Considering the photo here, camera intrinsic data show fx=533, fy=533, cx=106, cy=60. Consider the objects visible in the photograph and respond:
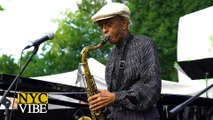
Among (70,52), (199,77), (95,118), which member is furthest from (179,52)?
(70,52)

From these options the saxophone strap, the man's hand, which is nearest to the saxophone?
the saxophone strap

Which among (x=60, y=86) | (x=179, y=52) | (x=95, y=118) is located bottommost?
(x=95, y=118)

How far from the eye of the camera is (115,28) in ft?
15.7

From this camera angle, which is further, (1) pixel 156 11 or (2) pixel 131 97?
(1) pixel 156 11

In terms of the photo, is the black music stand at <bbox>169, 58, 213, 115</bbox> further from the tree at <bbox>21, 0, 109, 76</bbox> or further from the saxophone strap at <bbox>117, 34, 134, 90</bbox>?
the tree at <bbox>21, 0, 109, 76</bbox>

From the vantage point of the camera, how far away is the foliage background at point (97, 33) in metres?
30.3

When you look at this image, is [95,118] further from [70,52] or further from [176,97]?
[70,52]

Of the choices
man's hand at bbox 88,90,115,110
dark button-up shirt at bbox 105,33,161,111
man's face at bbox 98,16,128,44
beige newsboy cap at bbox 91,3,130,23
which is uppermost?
beige newsboy cap at bbox 91,3,130,23

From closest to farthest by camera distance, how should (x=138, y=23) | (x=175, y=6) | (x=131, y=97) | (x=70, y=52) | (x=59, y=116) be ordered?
(x=131, y=97), (x=59, y=116), (x=175, y=6), (x=138, y=23), (x=70, y=52)

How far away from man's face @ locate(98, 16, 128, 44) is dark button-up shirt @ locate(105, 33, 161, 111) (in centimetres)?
6

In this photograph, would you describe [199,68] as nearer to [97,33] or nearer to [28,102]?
[28,102]

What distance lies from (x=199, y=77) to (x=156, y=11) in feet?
79.3

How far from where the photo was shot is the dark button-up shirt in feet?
14.9

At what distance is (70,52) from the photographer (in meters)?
42.2
